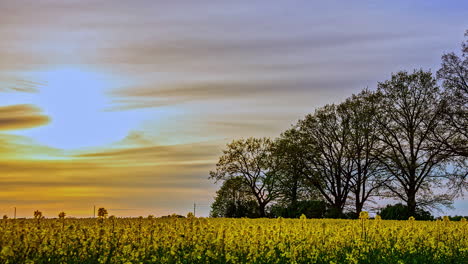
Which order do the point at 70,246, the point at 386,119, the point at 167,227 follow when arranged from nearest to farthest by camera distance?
the point at 70,246 → the point at 167,227 → the point at 386,119

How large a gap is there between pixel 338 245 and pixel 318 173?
30.4 meters

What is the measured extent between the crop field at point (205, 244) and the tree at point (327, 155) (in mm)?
26365

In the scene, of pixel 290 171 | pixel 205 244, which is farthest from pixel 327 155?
pixel 205 244

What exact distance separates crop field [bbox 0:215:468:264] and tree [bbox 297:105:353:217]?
26.4 meters

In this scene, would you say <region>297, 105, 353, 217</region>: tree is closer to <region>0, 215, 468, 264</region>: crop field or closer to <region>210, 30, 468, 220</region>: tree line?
<region>210, 30, 468, 220</region>: tree line

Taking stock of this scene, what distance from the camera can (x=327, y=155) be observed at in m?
45.2

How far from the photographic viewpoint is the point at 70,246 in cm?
1148

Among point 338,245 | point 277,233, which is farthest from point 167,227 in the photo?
point 338,245

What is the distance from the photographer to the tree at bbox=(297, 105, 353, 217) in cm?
4394

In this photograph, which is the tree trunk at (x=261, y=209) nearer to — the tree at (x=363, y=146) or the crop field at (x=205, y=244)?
the tree at (x=363, y=146)

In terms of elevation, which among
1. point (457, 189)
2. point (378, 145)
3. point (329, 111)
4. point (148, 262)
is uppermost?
point (329, 111)

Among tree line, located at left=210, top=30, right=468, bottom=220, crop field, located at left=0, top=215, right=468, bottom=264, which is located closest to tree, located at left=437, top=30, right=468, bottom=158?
tree line, located at left=210, top=30, right=468, bottom=220

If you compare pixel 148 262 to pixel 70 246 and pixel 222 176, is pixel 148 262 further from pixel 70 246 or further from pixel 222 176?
pixel 222 176

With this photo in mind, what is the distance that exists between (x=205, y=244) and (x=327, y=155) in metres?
33.9
